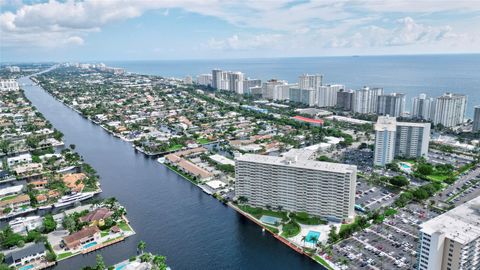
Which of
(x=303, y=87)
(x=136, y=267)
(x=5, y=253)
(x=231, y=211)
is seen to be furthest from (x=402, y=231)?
(x=303, y=87)

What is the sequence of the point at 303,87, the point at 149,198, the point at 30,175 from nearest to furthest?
the point at 149,198 < the point at 30,175 < the point at 303,87

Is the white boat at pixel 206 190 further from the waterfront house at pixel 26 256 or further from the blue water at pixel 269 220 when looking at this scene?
the waterfront house at pixel 26 256

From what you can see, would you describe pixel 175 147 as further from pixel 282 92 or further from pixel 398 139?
pixel 282 92

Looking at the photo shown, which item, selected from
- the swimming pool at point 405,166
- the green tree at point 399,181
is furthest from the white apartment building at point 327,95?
the green tree at point 399,181

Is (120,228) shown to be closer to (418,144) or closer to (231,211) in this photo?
(231,211)

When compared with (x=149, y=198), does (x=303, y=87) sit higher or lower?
higher

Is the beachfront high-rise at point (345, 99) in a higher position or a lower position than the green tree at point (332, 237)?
higher

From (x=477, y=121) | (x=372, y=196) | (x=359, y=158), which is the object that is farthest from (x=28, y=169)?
(x=477, y=121)

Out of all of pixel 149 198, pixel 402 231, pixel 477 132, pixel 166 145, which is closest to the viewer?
pixel 402 231
